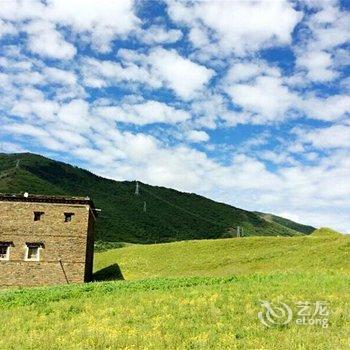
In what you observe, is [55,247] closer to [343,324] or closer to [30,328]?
[30,328]

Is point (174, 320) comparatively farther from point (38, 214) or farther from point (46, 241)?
point (38, 214)

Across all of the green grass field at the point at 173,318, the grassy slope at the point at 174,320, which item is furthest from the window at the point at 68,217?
the grassy slope at the point at 174,320

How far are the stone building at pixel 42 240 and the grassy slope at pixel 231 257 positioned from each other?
31.0 ft

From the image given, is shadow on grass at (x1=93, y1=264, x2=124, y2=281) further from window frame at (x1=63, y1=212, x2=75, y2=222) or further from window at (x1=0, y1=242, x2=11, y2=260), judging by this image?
window at (x1=0, y1=242, x2=11, y2=260)

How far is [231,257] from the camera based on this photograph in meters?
59.2

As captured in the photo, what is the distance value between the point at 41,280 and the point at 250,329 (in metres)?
37.5

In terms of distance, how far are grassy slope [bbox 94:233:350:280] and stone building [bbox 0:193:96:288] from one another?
9447mm

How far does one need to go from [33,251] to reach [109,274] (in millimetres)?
12900

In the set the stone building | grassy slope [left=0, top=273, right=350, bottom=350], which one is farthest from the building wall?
grassy slope [left=0, top=273, right=350, bottom=350]

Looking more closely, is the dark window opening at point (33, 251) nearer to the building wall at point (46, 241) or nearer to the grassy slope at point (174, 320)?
the building wall at point (46, 241)

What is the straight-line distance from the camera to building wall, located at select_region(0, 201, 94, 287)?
162 feet

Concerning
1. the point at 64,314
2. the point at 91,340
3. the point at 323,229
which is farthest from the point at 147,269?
the point at 91,340

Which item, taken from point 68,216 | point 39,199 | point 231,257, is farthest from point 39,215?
point 231,257

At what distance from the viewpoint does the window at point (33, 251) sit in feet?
164
